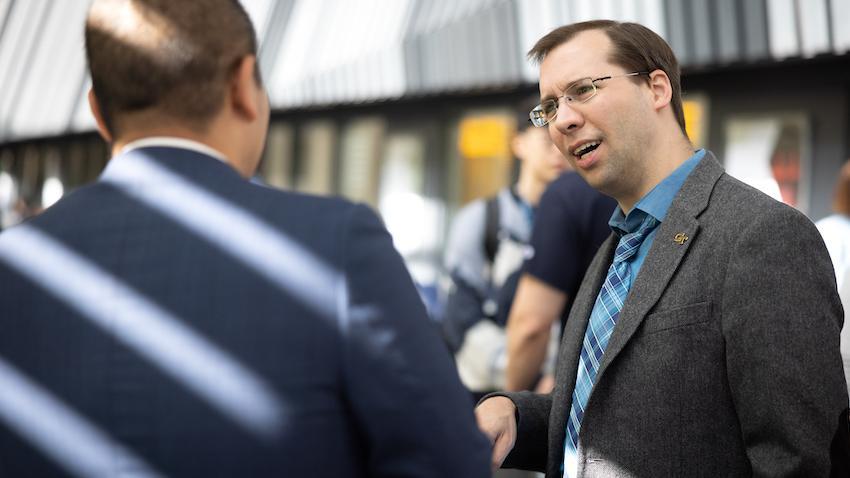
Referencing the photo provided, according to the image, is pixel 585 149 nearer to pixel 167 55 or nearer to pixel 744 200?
pixel 744 200

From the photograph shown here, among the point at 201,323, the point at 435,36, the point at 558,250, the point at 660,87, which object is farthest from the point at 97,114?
the point at 435,36

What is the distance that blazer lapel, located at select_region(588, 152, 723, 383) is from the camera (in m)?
1.56

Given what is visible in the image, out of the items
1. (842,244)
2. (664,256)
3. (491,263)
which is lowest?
(491,263)

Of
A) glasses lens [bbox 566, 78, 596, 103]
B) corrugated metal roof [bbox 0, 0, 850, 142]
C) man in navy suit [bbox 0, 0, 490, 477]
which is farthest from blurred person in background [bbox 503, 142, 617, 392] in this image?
corrugated metal roof [bbox 0, 0, 850, 142]

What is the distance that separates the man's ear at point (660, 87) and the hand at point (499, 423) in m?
0.68

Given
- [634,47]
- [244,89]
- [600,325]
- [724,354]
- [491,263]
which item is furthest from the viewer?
[491,263]

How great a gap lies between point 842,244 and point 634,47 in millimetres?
999

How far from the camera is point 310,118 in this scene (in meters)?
10.6

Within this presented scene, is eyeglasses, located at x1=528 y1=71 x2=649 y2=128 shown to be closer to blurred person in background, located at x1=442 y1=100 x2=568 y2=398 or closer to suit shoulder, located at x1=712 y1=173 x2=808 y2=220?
suit shoulder, located at x1=712 y1=173 x2=808 y2=220

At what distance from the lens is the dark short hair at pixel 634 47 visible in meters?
1.83

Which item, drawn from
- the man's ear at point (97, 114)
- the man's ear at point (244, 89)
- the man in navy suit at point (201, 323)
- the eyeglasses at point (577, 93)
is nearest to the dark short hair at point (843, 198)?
the eyeglasses at point (577, 93)

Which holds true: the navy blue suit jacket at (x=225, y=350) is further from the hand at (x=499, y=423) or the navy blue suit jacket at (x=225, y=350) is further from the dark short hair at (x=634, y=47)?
the dark short hair at (x=634, y=47)

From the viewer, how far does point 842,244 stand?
243 centimetres

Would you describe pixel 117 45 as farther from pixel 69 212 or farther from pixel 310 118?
pixel 310 118
